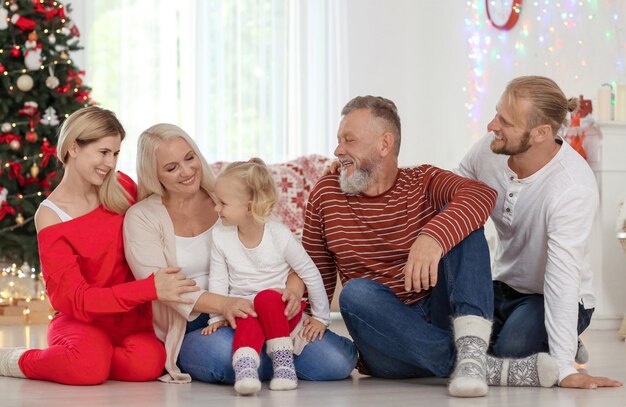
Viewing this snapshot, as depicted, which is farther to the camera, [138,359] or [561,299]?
[138,359]

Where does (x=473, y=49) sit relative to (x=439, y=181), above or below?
above

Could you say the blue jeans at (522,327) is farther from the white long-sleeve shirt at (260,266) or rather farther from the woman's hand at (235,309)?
the woman's hand at (235,309)

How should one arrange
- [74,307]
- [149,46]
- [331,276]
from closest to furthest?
[74,307], [331,276], [149,46]

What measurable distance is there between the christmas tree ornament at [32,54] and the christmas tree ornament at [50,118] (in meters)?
0.24

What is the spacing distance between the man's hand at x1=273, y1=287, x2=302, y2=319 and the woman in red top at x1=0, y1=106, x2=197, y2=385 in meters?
0.26

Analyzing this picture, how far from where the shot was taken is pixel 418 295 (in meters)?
2.80

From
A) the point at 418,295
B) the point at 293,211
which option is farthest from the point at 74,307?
the point at 293,211

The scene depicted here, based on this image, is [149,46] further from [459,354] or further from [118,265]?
[459,354]

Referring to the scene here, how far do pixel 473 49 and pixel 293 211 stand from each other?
2179 millimetres

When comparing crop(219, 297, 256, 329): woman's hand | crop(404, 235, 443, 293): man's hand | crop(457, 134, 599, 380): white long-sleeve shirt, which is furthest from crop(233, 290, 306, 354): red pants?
crop(457, 134, 599, 380): white long-sleeve shirt

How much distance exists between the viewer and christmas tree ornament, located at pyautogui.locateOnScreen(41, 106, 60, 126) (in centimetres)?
535

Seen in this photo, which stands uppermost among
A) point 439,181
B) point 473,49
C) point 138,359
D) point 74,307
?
point 473,49

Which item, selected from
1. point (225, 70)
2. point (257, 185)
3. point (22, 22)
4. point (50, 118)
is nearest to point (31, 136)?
point (50, 118)

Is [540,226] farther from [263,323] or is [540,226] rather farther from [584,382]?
[263,323]
